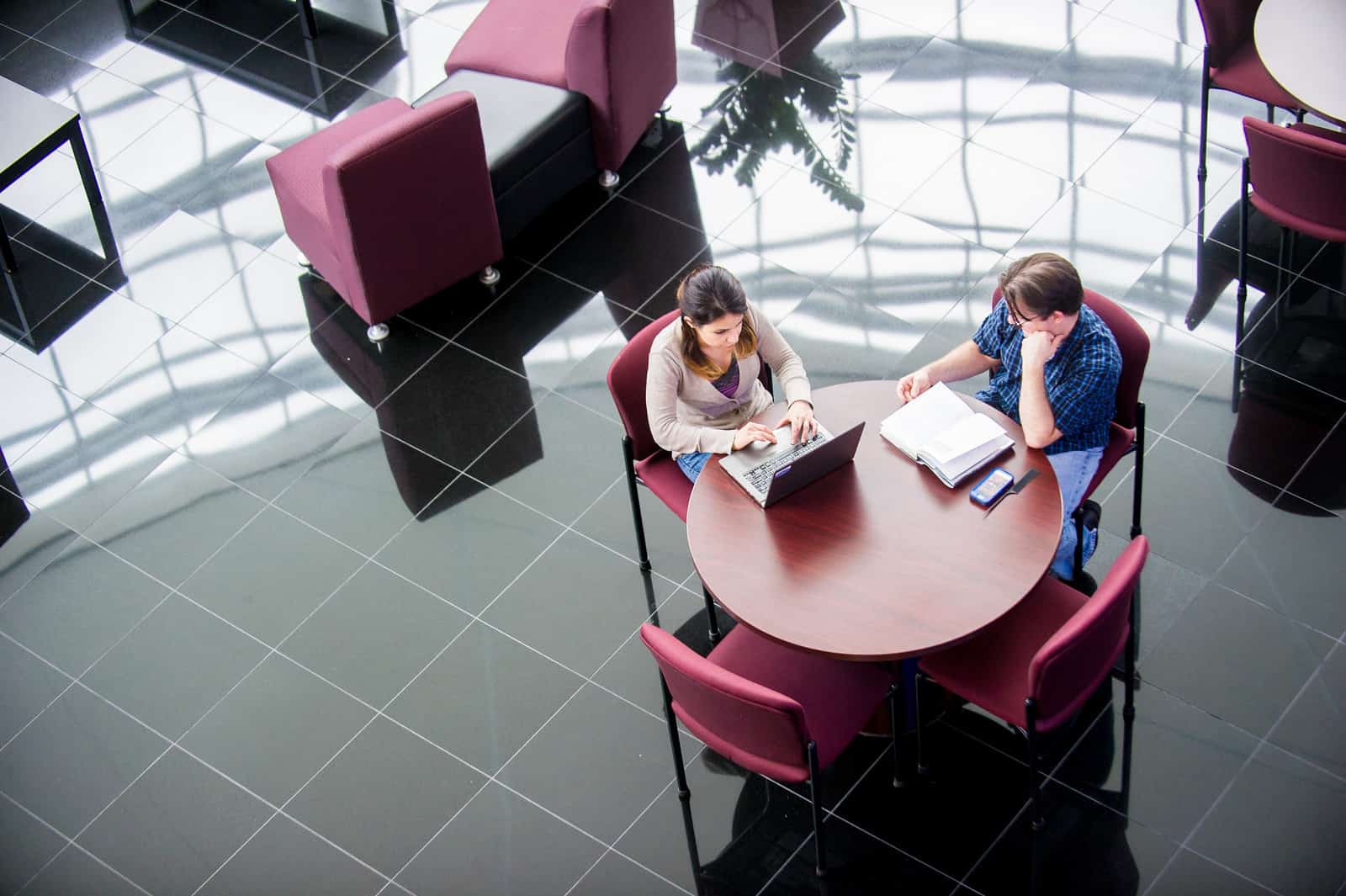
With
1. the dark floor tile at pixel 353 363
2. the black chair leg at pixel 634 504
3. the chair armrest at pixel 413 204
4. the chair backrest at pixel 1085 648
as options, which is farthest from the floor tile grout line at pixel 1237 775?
the chair armrest at pixel 413 204

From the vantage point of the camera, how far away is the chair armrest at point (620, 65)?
5863 millimetres

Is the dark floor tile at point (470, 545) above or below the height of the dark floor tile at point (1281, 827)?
above

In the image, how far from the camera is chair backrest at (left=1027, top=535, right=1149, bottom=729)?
362cm

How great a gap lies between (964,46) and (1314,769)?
3767 mm

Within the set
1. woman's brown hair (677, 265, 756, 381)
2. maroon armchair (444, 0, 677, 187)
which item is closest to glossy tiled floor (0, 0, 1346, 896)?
maroon armchair (444, 0, 677, 187)

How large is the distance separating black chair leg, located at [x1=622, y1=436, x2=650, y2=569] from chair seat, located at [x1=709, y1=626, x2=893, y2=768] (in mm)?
798

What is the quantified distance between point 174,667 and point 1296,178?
162 inches

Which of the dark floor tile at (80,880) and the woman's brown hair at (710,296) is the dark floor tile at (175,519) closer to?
the dark floor tile at (80,880)

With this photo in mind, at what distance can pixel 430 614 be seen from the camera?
16.5 feet

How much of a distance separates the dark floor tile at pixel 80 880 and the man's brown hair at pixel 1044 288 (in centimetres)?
311

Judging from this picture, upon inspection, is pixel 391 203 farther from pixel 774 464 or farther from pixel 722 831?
pixel 722 831

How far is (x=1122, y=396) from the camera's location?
4.54 metres

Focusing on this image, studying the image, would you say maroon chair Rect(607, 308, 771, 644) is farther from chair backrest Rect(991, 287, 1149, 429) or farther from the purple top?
chair backrest Rect(991, 287, 1149, 429)

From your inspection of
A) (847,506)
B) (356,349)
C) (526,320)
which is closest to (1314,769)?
(847,506)
